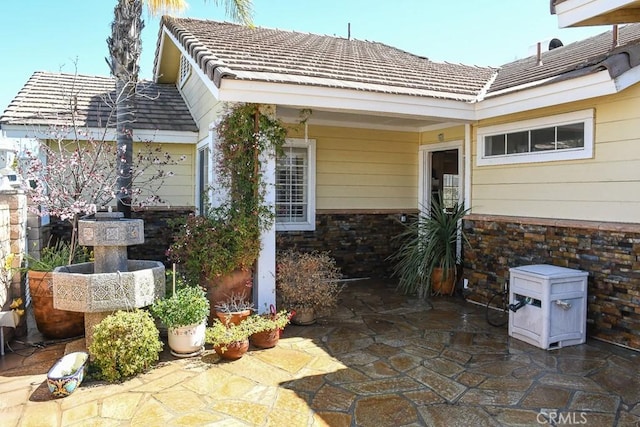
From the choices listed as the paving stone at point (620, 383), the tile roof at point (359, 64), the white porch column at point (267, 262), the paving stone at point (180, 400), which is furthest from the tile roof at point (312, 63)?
the paving stone at point (620, 383)

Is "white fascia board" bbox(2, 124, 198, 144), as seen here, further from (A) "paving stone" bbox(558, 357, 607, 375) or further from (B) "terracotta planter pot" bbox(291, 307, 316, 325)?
(A) "paving stone" bbox(558, 357, 607, 375)

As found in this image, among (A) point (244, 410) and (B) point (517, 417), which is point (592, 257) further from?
(A) point (244, 410)

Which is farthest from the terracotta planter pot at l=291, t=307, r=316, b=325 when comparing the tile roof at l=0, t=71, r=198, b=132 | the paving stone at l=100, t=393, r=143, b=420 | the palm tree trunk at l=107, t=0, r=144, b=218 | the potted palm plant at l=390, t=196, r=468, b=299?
the tile roof at l=0, t=71, r=198, b=132

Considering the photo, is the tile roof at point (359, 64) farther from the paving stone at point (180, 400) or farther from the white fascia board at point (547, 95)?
the paving stone at point (180, 400)

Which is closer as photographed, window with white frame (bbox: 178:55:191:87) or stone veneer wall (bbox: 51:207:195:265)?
stone veneer wall (bbox: 51:207:195:265)

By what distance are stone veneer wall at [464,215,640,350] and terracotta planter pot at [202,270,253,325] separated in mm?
3741

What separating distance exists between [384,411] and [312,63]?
5.07 meters

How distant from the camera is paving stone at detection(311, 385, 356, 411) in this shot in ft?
11.9

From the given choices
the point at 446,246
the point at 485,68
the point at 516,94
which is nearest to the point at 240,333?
the point at 446,246

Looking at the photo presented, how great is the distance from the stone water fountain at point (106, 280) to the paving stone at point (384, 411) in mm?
2393

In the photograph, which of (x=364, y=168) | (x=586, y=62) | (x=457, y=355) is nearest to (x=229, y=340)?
(x=457, y=355)

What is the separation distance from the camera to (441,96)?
253 inches

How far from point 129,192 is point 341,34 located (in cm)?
704

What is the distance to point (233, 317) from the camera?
5.24 metres
